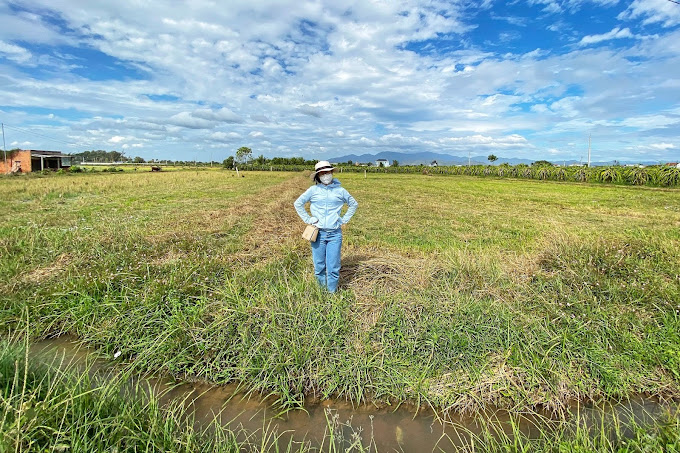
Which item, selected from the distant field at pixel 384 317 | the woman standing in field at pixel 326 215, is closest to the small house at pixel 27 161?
the distant field at pixel 384 317

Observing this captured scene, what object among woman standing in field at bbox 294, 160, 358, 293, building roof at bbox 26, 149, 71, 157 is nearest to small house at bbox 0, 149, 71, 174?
building roof at bbox 26, 149, 71, 157

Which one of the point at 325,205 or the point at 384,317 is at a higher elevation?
the point at 325,205

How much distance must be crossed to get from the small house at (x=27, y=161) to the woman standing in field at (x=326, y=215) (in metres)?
51.3

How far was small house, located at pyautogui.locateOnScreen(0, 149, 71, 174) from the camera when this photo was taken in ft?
135

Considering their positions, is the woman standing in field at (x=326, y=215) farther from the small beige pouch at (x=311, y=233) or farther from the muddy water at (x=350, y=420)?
the muddy water at (x=350, y=420)

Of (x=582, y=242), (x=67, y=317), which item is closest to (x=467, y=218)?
(x=582, y=242)

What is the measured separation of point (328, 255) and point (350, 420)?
1.94 m

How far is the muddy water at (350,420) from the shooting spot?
9.06 feet

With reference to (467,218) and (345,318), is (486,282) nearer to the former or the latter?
(345,318)

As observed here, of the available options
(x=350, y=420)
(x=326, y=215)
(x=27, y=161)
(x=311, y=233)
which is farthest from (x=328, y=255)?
(x=27, y=161)

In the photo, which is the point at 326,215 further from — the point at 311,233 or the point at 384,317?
the point at 384,317

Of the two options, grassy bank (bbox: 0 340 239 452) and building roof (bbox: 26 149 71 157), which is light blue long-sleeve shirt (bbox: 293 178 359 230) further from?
building roof (bbox: 26 149 71 157)

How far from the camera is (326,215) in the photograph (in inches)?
170

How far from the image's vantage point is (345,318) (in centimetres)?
396
